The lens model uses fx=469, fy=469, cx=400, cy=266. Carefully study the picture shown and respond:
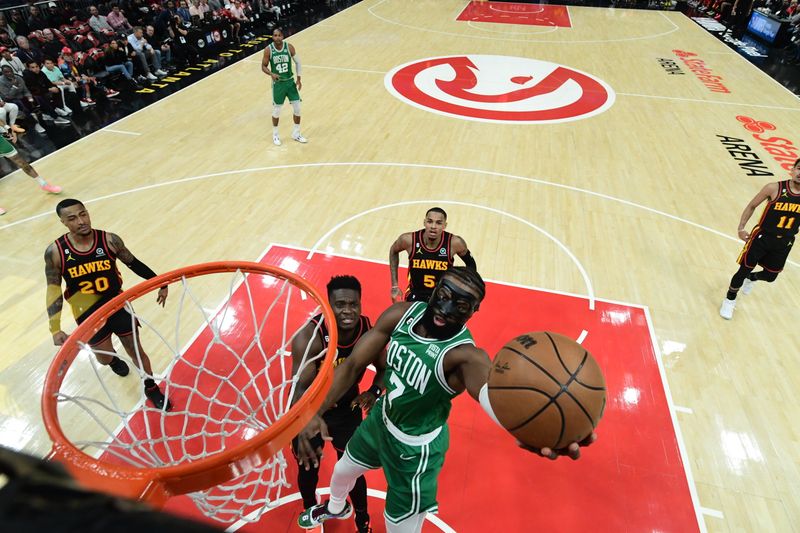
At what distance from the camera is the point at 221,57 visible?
43.6 feet

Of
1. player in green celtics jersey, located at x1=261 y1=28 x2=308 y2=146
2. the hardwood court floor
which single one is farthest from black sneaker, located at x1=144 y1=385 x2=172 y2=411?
player in green celtics jersey, located at x1=261 y1=28 x2=308 y2=146

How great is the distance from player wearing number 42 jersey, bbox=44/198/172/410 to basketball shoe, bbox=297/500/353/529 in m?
1.63

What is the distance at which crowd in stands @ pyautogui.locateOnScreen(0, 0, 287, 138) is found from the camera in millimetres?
8961

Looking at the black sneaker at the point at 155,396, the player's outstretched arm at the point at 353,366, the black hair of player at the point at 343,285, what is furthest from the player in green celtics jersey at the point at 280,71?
the player's outstretched arm at the point at 353,366

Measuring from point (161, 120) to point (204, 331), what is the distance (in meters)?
6.48

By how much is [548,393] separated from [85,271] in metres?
3.59

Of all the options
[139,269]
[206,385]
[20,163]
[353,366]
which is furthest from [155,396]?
[20,163]

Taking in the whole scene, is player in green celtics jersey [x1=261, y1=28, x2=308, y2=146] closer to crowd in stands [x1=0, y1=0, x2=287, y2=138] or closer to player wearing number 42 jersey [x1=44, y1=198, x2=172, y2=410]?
crowd in stands [x1=0, y1=0, x2=287, y2=138]

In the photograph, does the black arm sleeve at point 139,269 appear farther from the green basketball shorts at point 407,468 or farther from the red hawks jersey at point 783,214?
the red hawks jersey at point 783,214

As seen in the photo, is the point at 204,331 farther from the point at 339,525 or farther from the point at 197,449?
the point at 339,525

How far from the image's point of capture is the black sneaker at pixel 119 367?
Result: 424 cm

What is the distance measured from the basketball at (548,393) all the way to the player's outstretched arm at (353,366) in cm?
71

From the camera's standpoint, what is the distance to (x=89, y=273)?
3.71 m

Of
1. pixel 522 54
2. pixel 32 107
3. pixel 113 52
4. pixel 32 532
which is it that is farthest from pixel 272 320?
pixel 522 54
